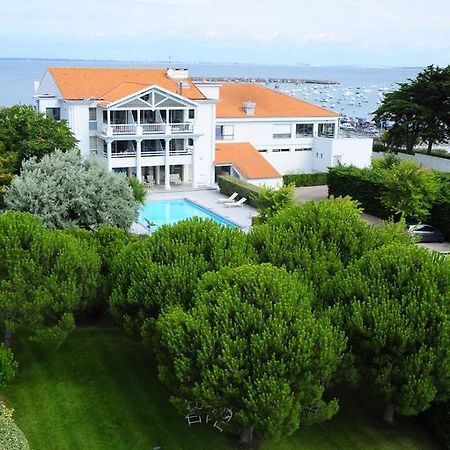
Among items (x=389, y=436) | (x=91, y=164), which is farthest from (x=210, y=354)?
(x=91, y=164)

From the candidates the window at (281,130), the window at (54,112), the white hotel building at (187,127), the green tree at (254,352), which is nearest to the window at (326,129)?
the white hotel building at (187,127)

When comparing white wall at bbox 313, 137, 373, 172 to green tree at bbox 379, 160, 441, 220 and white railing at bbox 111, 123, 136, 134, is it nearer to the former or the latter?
green tree at bbox 379, 160, 441, 220

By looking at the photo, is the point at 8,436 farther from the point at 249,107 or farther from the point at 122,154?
the point at 249,107

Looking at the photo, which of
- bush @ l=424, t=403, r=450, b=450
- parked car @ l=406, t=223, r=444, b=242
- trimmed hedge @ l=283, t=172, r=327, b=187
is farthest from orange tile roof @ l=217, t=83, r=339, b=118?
bush @ l=424, t=403, r=450, b=450

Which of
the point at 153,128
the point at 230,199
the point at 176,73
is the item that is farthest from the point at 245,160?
the point at 176,73

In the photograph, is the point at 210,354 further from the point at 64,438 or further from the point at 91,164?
the point at 91,164

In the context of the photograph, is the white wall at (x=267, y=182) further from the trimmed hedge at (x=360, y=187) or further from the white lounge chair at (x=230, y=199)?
the trimmed hedge at (x=360, y=187)
